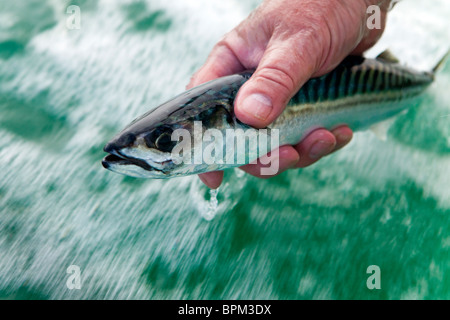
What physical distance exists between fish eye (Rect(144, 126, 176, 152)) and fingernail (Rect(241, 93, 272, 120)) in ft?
1.14

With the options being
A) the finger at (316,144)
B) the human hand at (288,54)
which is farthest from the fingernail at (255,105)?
the finger at (316,144)

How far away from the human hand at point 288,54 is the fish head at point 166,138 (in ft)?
0.48

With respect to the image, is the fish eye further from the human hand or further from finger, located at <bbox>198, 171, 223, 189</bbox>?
finger, located at <bbox>198, 171, 223, 189</bbox>

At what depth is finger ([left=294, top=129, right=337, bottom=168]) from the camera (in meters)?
2.16

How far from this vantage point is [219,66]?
247 centimetres

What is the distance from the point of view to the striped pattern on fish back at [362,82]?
208 cm

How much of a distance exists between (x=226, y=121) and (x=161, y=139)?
1.05 feet

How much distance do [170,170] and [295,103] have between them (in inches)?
31.8

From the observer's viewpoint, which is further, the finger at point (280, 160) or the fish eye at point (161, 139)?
the finger at point (280, 160)
